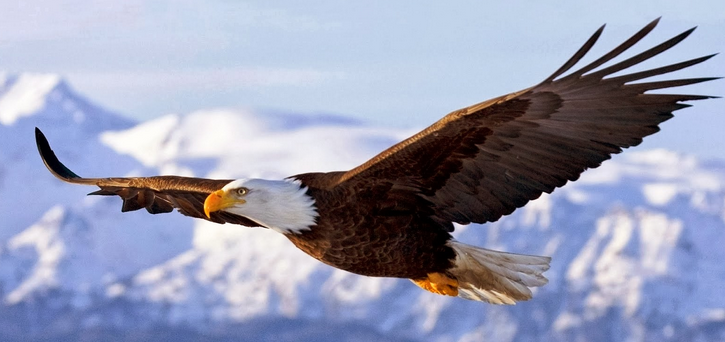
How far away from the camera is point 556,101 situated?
25.1 ft

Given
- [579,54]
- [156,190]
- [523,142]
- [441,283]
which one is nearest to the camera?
[579,54]

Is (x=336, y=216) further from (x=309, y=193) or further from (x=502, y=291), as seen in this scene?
(x=502, y=291)

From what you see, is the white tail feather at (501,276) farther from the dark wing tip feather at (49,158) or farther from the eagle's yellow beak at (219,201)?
the dark wing tip feather at (49,158)

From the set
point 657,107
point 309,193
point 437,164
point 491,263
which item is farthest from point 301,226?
point 657,107

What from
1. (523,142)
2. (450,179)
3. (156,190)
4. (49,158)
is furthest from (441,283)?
(49,158)

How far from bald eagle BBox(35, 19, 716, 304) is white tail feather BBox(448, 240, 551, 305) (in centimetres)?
13

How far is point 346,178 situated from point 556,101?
1.24 meters

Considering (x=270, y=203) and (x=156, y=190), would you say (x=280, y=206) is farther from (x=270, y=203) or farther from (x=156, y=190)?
(x=156, y=190)

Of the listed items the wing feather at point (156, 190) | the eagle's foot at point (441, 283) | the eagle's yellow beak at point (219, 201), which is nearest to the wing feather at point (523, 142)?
the eagle's foot at point (441, 283)

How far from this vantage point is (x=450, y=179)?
8180mm

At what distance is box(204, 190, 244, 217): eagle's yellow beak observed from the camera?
809cm

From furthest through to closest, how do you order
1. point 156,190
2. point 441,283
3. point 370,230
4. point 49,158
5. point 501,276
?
point 49,158 → point 156,190 → point 501,276 → point 441,283 → point 370,230

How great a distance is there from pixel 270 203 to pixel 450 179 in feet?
3.40

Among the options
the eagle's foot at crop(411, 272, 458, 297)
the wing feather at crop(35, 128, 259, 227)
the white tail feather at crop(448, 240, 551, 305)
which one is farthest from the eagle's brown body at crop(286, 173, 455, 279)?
the wing feather at crop(35, 128, 259, 227)
